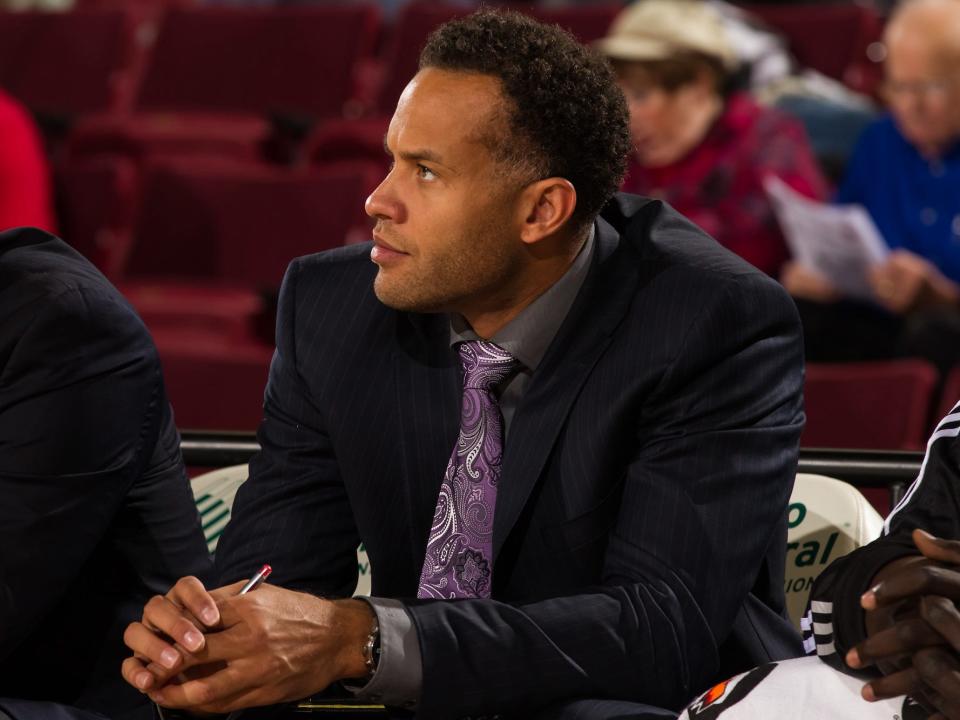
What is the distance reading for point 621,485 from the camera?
59.5 inches

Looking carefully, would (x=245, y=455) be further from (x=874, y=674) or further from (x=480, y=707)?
(x=874, y=674)

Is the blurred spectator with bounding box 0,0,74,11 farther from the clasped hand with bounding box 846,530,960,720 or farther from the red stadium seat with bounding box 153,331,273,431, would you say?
the clasped hand with bounding box 846,530,960,720

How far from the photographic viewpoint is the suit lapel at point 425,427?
1567 mm

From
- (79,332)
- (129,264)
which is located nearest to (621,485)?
(79,332)

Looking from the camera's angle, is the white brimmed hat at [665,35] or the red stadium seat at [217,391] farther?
the white brimmed hat at [665,35]

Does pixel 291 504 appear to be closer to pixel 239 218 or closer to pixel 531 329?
pixel 531 329

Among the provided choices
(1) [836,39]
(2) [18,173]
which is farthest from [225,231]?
(1) [836,39]

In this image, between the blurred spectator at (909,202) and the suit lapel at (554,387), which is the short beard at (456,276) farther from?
the blurred spectator at (909,202)

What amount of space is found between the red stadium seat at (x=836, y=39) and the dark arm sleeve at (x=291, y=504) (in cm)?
333

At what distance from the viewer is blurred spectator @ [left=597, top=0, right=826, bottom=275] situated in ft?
11.8

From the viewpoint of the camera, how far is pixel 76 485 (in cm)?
150

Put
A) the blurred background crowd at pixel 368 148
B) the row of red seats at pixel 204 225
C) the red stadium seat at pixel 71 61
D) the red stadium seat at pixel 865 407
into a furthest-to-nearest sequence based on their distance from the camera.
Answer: the red stadium seat at pixel 71 61
the row of red seats at pixel 204 225
the blurred background crowd at pixel 368 148
the red stadium seat at pixel 865 407

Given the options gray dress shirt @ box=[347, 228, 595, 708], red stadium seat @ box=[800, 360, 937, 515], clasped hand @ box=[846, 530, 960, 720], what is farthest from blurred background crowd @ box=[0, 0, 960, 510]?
clasped hand @ box=[846, 530, 960, 720]

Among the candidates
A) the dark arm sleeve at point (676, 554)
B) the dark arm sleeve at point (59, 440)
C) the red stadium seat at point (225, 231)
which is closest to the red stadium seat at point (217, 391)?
the red stadium seat at point (225, 231)
